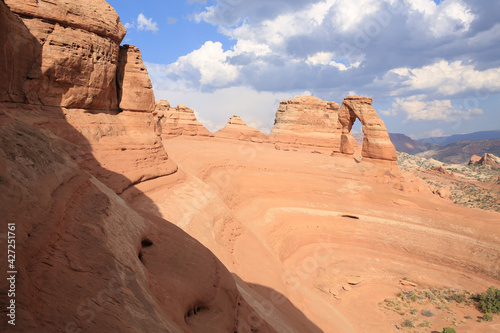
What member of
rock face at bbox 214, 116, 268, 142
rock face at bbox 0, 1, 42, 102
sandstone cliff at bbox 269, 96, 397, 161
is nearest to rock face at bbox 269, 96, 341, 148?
sandstone cliff at bbox 269, 96, 397, 161

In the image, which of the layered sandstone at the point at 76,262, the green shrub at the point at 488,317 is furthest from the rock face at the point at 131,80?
the green shrub at the point at 488,317

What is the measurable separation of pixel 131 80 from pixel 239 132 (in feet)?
105

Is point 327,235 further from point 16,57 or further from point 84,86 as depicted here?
point 16,57

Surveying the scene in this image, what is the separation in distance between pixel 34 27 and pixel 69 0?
1.46 metres

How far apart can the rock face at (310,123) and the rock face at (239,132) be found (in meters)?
3.09

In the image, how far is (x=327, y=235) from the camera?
1642 cm

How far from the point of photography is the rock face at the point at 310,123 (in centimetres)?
4072

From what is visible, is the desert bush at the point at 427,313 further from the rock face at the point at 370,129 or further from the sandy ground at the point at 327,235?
the rock face at the point at 370,129

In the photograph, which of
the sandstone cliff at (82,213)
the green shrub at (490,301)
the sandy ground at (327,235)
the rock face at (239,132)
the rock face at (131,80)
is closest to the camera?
the sandstone cliff at (82,213)

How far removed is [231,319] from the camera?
513 cm

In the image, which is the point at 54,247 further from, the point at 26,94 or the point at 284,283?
the point at 284,283

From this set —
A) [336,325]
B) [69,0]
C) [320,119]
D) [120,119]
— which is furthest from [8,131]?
[320,119]

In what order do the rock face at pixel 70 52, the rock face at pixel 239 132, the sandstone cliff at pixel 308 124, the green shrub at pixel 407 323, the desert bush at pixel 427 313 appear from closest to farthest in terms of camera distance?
the rock face at pixel 70 52, the green shrub at pixel 407 323, the desert bush at pixel 427 313, the sandstone cliff at pixel 308 124, the rock face at pixel 239 132

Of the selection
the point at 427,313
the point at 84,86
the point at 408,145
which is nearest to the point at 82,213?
the point at 84,86
